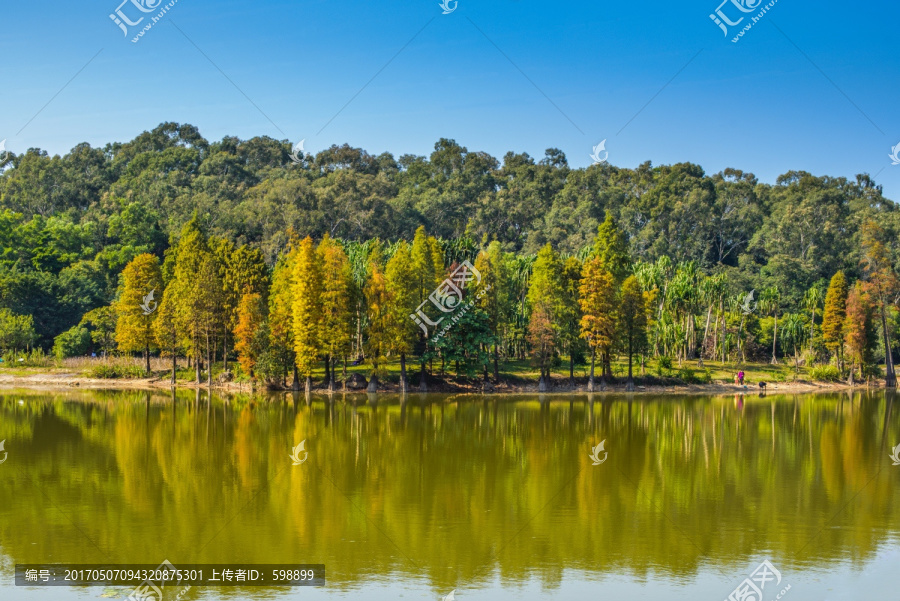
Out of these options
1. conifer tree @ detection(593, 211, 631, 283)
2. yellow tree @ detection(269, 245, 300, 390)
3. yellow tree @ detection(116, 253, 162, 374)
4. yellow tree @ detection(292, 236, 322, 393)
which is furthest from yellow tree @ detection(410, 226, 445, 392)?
yellow tree @ detection(116, 253, 162, 374)

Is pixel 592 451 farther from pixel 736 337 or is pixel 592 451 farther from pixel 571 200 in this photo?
pixel 571 200

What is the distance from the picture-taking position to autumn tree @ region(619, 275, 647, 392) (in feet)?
163

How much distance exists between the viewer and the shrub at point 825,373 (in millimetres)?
54406

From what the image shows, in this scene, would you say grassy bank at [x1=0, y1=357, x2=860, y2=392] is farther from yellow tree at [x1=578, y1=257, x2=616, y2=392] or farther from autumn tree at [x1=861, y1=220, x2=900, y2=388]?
autumn tree at [x1=861, y1=220, x2=900, y2=388]

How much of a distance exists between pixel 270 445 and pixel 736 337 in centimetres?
4249

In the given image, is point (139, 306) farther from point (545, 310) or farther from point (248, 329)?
point (545, 310)

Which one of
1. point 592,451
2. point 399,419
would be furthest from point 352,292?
point 592,451

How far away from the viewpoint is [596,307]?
1923 inches

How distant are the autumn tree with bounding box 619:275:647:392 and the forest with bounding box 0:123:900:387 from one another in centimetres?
12

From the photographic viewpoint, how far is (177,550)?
1484 cm

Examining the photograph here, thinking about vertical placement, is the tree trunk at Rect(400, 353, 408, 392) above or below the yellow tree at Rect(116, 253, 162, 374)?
below

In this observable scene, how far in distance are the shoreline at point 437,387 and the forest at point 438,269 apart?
1021mm

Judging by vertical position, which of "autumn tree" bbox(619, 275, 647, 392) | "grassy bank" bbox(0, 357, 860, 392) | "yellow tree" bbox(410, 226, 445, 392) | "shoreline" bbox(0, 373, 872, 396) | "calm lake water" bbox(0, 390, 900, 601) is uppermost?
"yellow tree" bbox(410, 226, 445, 392)

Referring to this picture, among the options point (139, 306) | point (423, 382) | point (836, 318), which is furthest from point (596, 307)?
point (139, 306)
